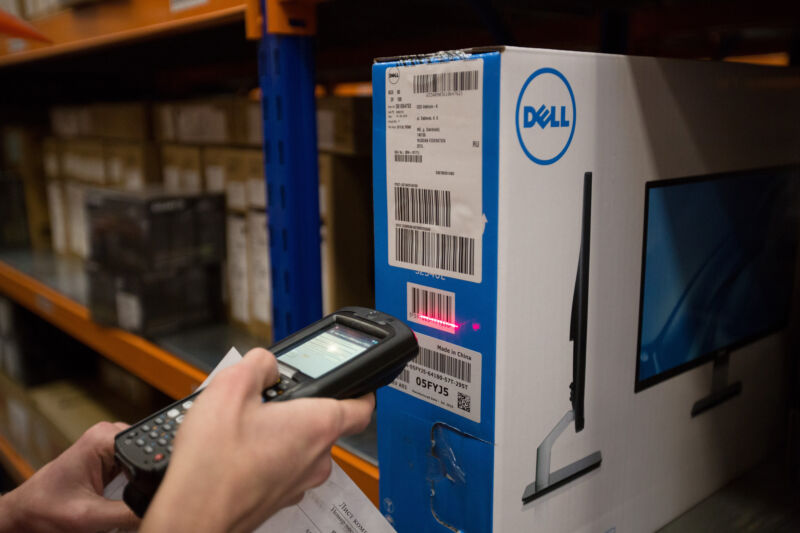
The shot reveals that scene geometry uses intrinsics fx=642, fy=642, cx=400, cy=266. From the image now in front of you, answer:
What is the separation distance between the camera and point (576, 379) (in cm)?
48

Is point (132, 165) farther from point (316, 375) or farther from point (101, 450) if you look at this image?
point (316, 375)

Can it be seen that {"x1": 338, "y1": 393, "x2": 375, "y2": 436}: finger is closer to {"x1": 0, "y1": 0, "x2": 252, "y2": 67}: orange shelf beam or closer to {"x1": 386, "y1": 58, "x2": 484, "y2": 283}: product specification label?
{"x1": 386, "y1": 58, "x2": 484, "y2": 283}: product specification label

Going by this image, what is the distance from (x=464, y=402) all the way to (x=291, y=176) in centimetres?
36

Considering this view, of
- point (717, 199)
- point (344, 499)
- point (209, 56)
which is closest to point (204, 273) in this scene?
point (209, 56)

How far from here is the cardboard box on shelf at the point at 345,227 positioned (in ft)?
2.91

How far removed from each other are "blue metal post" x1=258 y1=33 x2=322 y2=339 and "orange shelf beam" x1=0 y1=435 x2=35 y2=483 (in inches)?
53.6

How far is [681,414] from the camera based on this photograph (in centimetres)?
59

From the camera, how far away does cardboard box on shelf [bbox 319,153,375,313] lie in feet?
2.91

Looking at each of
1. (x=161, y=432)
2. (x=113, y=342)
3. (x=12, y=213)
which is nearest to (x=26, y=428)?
(x=12, y=213)

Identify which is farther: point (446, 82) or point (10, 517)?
point (10, 517)

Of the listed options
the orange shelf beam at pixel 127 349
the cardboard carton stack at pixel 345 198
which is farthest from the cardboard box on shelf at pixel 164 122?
the cardboard carton stack at pixel 345 198

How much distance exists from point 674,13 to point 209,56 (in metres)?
0.99

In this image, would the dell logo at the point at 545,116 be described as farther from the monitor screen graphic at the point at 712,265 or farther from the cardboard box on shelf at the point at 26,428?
the cardboard box on shelf at the point at 26,428

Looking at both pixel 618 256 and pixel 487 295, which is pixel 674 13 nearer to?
pixel 618 256
